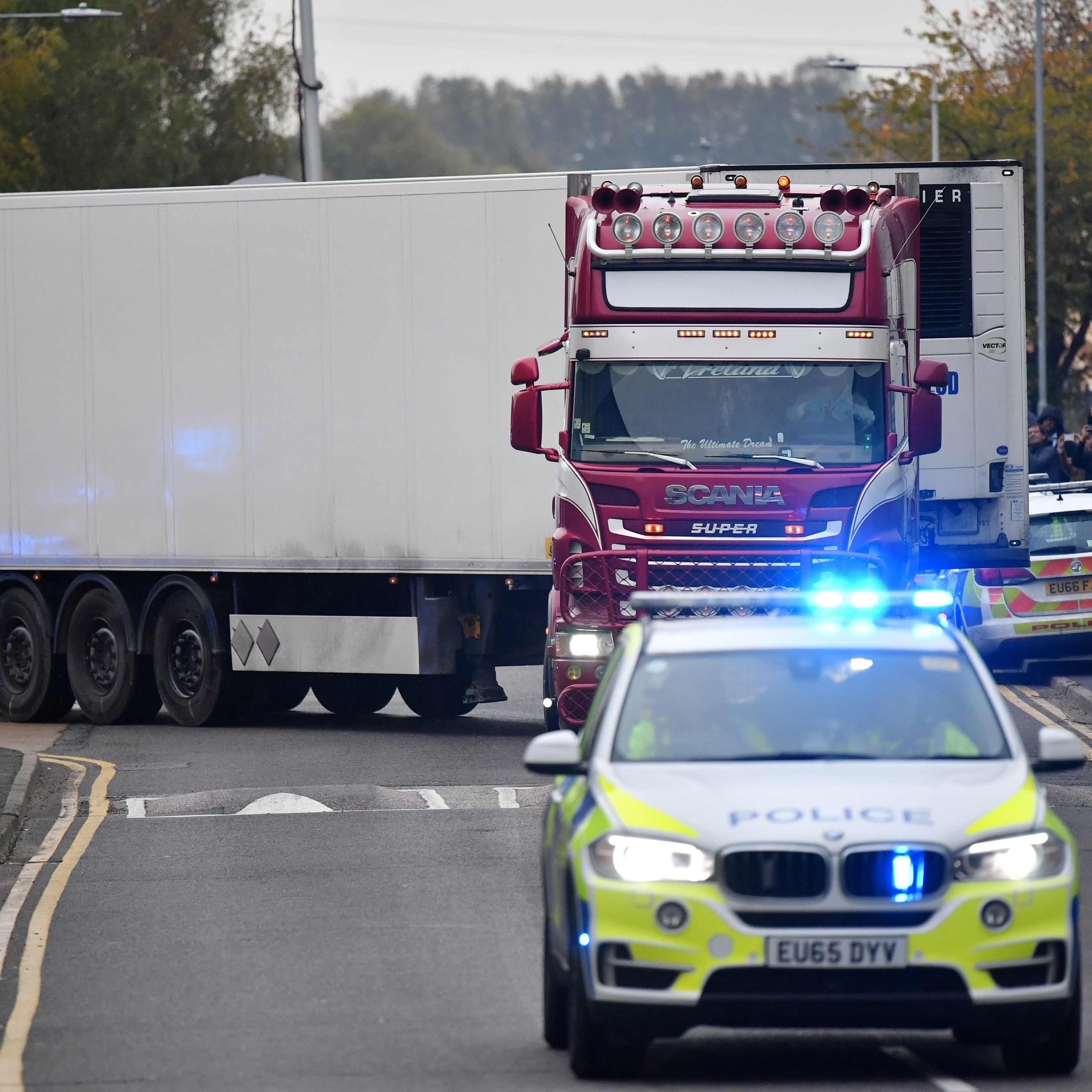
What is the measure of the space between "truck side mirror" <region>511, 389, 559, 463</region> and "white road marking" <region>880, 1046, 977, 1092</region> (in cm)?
816

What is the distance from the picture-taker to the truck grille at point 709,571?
15.7 meters

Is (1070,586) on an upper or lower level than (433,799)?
upper

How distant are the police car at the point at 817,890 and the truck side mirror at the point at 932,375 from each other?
7670mm

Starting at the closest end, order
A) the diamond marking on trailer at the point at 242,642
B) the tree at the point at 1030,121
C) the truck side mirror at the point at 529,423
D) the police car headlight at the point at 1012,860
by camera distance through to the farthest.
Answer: the police car headlight at the point at 1012,860 → the truck side mirror at the point at 529,423 → the diamond marking on trailer at the point at 242,642 → the tree at the point at 1030,121

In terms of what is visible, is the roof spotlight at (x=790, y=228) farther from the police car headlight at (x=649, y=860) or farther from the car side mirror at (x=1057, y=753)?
the police car headlight at (x=649, y=860)

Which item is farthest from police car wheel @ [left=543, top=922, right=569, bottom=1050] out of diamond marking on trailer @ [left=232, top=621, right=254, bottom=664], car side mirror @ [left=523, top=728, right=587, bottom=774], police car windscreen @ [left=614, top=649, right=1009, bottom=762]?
diamond marking on trailer @ [left=232, top=621, right=254, bottom=664]

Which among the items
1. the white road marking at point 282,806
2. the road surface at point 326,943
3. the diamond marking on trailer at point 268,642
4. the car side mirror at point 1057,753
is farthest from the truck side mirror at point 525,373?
the car side mirror at point 1057,753

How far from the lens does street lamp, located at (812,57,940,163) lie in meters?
46.2

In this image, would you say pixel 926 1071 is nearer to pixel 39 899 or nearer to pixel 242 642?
pixel 39 899

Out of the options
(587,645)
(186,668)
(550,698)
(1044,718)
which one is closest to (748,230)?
(587,645)

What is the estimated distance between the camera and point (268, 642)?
21172mm

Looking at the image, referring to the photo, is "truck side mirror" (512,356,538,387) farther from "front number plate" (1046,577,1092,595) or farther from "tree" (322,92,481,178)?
"tree" (322,92,481,178)

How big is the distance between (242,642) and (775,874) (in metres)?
14.0

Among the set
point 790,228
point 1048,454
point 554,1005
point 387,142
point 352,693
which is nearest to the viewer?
point 554,1005
